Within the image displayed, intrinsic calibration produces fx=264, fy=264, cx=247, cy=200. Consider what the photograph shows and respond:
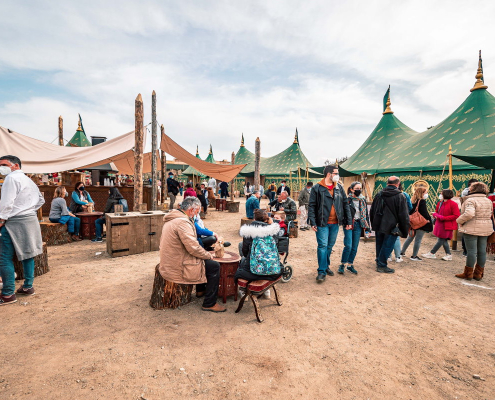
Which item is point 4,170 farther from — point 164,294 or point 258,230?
point 258,230

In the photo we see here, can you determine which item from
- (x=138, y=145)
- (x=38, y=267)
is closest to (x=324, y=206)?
(x=38, y=267)

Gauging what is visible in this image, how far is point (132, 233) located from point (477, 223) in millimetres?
6412

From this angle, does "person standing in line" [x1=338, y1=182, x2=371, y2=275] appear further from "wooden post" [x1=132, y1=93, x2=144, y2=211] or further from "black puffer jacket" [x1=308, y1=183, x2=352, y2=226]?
"wooden post" [x1=132, y1=93, x2=144, y2=211]

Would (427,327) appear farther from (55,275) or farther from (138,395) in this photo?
(55,275)

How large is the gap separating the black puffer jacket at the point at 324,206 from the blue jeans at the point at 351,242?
463mm

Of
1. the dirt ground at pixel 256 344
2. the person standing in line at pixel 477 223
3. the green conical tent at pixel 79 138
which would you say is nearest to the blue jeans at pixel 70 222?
the dirt ground at pixel 256 344

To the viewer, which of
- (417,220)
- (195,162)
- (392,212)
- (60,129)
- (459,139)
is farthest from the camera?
(60,129)

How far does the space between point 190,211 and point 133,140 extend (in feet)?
19.4

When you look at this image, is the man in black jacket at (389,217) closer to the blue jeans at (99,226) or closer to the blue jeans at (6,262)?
the blue jeans at (6,262)

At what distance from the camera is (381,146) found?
44.3 ft

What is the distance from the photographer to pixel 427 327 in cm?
309

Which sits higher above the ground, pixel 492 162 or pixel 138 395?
pixel 492 162

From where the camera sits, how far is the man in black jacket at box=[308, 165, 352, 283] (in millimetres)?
4301

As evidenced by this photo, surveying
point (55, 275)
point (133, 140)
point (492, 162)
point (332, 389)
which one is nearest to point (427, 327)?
point (332, 389)
